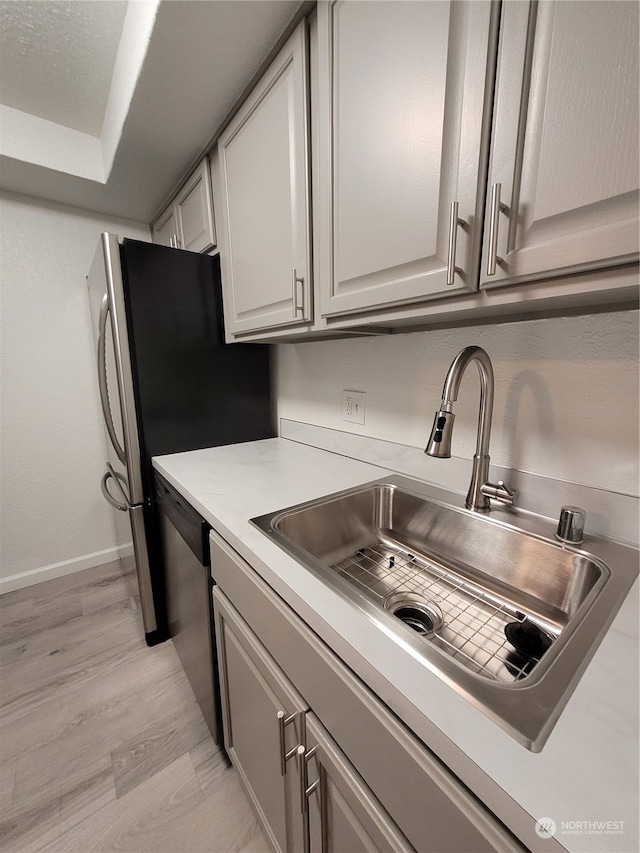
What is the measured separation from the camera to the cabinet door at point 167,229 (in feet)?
5.98

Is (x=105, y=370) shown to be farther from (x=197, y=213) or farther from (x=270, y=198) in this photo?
(x=270, y=198)

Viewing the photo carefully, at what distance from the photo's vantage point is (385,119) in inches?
28.6

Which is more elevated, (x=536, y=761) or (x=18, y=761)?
(x=536, y=761)

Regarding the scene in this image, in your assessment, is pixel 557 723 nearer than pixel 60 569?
Yes

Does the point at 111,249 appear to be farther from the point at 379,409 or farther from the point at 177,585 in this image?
the point at 177,585

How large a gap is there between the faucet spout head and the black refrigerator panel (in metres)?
1.10

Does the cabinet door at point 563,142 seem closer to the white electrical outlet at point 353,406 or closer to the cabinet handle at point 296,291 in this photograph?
the cabinet handle at point 296,291

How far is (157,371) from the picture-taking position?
1.39 metres

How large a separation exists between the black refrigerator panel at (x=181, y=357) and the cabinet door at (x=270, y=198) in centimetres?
19

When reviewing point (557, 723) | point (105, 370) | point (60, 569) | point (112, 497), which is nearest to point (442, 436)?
point (557, 723)

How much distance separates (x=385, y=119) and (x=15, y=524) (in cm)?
261

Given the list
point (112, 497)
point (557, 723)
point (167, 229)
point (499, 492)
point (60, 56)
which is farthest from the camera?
point (167, 229)

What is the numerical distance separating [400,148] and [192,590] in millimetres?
1305

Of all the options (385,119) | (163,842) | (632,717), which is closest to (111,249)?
(385,119)
